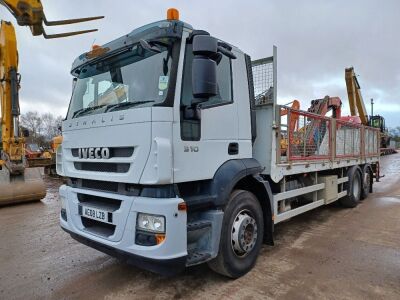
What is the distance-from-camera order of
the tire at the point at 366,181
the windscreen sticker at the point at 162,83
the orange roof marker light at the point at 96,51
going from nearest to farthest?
the windscreen sticker at the point at 162,83 < the orange roof marker light at the point at 96,51 < the tire at the point at 366,181

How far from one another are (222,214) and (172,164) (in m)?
0.84

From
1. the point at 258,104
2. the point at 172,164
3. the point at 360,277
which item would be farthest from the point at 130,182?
the point at 360,277

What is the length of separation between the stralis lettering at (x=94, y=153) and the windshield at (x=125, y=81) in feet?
1.41

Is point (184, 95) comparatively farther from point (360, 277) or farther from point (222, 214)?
point (360, 277)

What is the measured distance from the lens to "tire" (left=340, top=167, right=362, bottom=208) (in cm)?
730

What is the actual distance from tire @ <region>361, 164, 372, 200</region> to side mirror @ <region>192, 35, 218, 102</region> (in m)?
6.98

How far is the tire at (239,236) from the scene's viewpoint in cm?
346

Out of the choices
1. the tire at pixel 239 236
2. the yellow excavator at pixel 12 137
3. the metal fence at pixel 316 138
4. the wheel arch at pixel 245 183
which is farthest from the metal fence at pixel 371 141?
the yellow excavator at pixel 12 137

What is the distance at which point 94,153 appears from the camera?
335 centimetres

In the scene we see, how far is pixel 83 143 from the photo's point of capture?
3541mm

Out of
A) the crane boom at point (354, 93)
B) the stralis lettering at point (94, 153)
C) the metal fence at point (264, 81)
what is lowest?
the stralis lettering at point (94, 153)

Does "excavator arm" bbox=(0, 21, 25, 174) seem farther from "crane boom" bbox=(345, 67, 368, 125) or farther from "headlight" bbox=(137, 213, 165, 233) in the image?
"crane boom" bbox=(345, 67, 368, 125)

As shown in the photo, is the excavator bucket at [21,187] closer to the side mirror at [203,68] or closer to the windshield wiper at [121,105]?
the windshield wiper at [121,105]

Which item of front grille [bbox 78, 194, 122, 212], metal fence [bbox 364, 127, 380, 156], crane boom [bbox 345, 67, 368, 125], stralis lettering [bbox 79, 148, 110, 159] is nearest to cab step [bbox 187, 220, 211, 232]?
front grille [bbox 78, 194, 122, 212]
